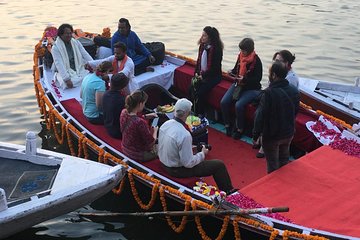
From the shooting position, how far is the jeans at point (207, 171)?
623 centimetres

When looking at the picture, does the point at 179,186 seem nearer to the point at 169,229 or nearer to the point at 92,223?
the point at 169,229

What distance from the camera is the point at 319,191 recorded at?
5914mm

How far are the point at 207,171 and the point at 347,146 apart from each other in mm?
2211

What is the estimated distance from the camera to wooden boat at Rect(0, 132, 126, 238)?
5789 millimetres

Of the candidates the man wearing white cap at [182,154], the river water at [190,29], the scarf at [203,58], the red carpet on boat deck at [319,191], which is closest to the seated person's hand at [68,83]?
the river water at [190,29]

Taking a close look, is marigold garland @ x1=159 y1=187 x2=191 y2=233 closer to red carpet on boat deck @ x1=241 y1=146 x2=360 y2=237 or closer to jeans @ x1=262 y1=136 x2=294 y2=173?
red carpet on boat deck @ x1=241 y1=146 x2=360 y2=237

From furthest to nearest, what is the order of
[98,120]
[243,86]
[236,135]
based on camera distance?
[236,135] → [243,86] → [98,120]

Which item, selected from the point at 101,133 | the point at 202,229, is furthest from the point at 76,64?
the point at 202,229

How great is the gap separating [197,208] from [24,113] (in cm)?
644

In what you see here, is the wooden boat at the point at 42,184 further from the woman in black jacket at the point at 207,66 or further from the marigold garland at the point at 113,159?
the woman in black jacket at the point at 207,66

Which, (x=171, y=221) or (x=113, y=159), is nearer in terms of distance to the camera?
(x=171, y=221)

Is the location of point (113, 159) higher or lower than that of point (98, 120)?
lower

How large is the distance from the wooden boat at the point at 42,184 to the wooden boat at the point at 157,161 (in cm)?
52

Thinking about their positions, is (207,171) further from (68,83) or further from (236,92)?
(68,83)
